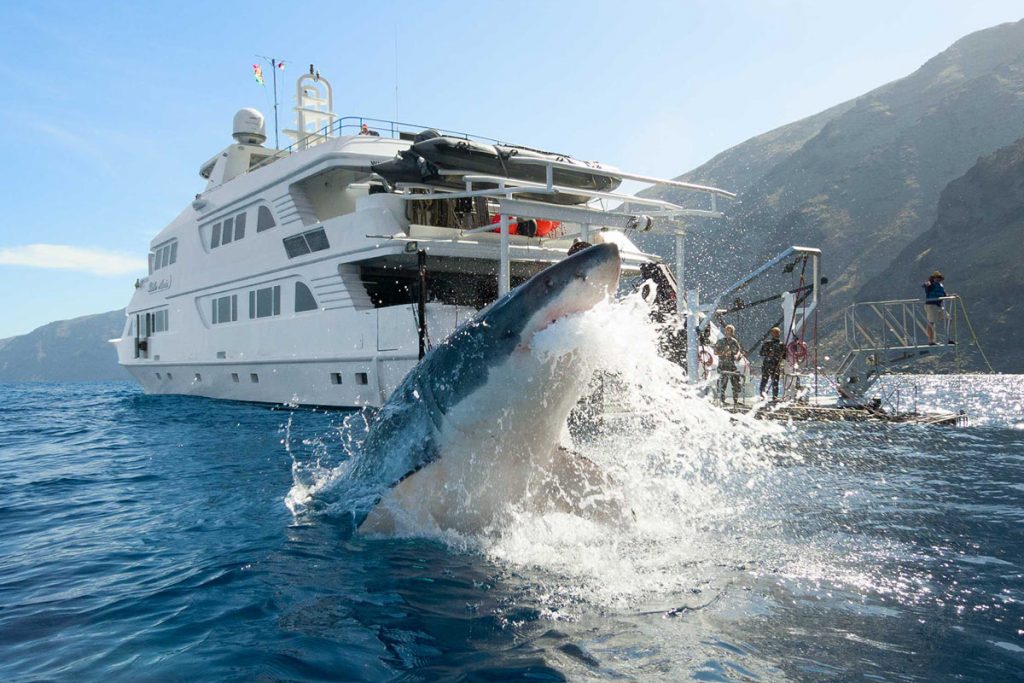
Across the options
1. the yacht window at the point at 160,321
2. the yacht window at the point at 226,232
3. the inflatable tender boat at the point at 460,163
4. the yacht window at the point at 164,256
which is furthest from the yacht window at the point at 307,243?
the yacht window at the point at 160,321

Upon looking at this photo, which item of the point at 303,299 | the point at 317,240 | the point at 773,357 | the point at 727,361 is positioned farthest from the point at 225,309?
the point at 773,357

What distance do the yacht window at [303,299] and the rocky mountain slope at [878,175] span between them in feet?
292

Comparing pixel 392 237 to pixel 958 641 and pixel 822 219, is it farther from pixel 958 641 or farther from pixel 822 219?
pixel 822 219

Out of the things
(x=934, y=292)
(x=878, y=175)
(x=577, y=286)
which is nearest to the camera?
(x=577, y=286)

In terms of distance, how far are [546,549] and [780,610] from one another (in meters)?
1.62

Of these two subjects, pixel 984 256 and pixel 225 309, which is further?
pixel 984 256

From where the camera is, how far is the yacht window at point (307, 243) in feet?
56.4

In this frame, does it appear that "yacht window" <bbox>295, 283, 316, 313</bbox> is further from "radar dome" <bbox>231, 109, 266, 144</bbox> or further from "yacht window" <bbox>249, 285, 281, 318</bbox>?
"radar dome" <bbox>231, 109, 266, 144</bbox>

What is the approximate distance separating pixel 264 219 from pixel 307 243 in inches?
117

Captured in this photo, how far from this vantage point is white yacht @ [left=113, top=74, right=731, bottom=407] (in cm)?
1461

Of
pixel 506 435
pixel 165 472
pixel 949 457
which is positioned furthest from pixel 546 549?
pixel 949 457

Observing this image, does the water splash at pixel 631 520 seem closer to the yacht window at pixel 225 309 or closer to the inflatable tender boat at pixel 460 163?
the inflatable tender boat at pixel 460 163

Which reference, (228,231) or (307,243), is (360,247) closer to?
(307,243)

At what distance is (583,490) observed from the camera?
497 centimetres
